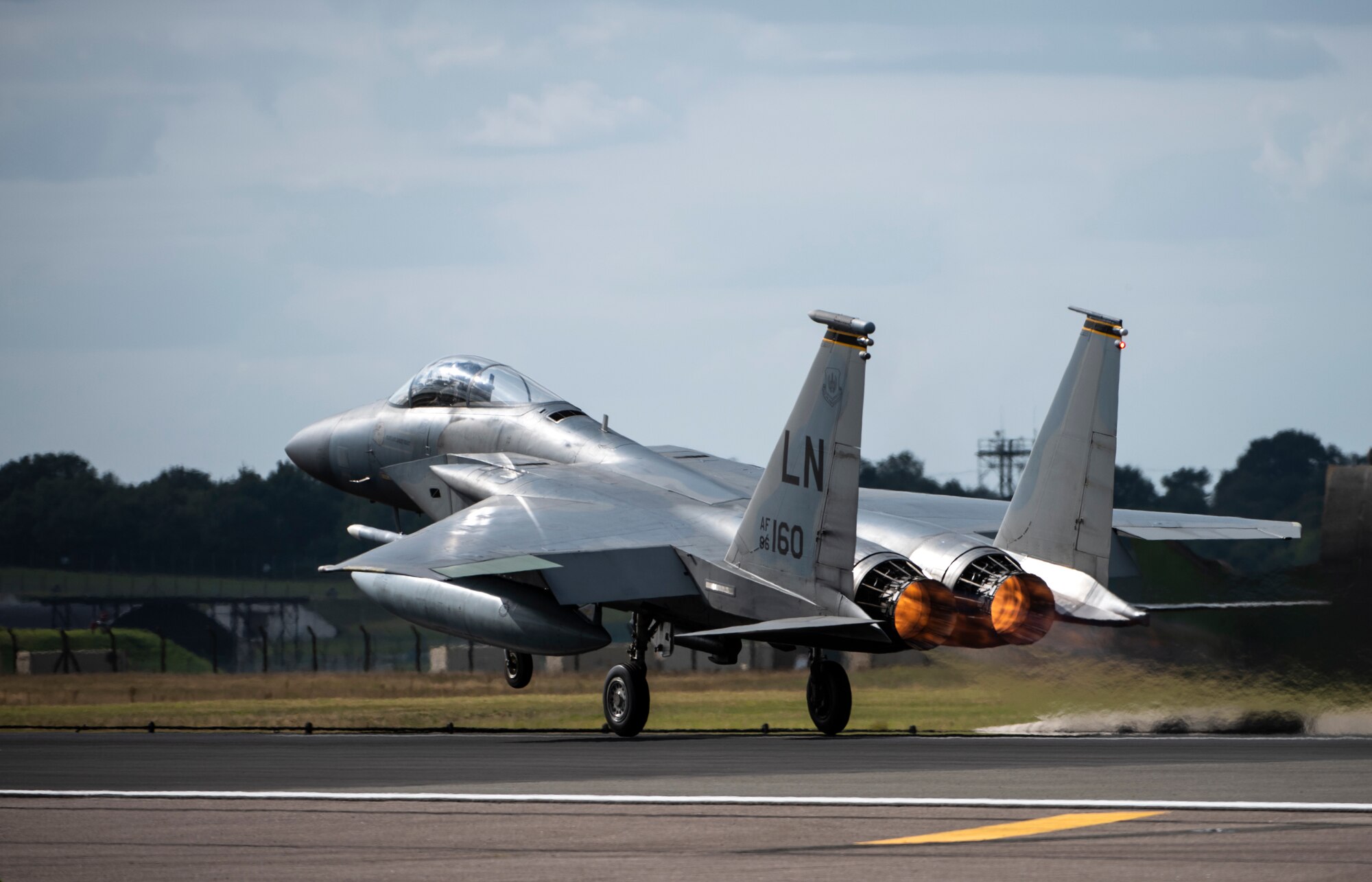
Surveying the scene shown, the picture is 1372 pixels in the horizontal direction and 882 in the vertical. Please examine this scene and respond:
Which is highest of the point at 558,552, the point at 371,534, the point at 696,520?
the point at 696,520

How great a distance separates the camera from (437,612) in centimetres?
1908

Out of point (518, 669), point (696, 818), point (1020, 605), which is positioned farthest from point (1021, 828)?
point (518, 669)

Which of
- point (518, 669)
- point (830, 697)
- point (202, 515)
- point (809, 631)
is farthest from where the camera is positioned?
point (202, 515)

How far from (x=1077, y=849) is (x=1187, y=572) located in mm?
11295

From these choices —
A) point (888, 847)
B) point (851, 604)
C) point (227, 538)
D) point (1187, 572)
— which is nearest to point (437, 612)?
point (851, 604)

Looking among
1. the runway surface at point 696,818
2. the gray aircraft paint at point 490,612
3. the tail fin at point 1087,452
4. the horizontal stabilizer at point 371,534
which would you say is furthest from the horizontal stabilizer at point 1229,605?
the horizontal stabilizer at point 371,534

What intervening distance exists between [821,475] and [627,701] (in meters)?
3.91

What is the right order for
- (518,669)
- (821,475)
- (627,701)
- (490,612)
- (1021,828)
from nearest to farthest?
(1021,828), (821,475), (490,612), (627,701), (518,669)

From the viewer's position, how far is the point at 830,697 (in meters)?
19.3

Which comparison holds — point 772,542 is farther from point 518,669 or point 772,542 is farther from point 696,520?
point 518,669

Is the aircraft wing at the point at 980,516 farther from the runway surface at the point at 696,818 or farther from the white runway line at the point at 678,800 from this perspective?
the white runway line at the point at 678,800

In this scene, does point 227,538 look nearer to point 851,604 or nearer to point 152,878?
point 851,604

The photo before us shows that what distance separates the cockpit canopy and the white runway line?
11.8m

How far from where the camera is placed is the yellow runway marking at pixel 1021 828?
8.80 m
